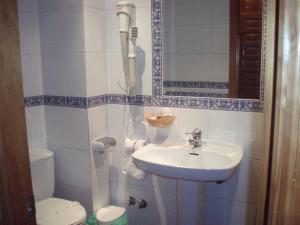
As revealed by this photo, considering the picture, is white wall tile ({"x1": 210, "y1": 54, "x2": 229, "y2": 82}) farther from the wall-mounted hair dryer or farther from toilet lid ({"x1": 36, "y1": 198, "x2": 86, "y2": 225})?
toilet lid ({"x1": 36, "y1": 198, "x2": 86, "y2": 225})

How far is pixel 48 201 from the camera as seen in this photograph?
2.18 metres

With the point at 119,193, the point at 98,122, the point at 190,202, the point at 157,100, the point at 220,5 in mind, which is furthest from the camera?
the point at 119,193

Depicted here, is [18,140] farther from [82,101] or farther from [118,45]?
[118,45]

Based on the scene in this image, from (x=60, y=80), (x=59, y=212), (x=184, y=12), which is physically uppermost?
(x=184, y=12)

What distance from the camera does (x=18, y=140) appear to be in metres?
0.86

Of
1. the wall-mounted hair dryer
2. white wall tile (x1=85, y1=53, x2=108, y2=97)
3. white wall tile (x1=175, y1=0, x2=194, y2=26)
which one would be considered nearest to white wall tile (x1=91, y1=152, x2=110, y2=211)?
white wall tile (x1=85, y1=53, x2=108, y2=97)

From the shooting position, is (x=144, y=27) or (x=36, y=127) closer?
(x=144, y=27)

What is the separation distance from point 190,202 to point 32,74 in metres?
1.43

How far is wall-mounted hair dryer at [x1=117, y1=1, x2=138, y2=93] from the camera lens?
193cm

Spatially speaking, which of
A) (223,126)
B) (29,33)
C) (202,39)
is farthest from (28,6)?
(223,126)

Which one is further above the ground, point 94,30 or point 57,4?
point 57,4

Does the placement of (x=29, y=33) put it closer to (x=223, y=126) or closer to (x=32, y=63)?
(x=32, y=63)

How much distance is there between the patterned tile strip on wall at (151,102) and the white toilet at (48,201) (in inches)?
15.2

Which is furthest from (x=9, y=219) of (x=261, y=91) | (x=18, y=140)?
(x=261, y=91)
